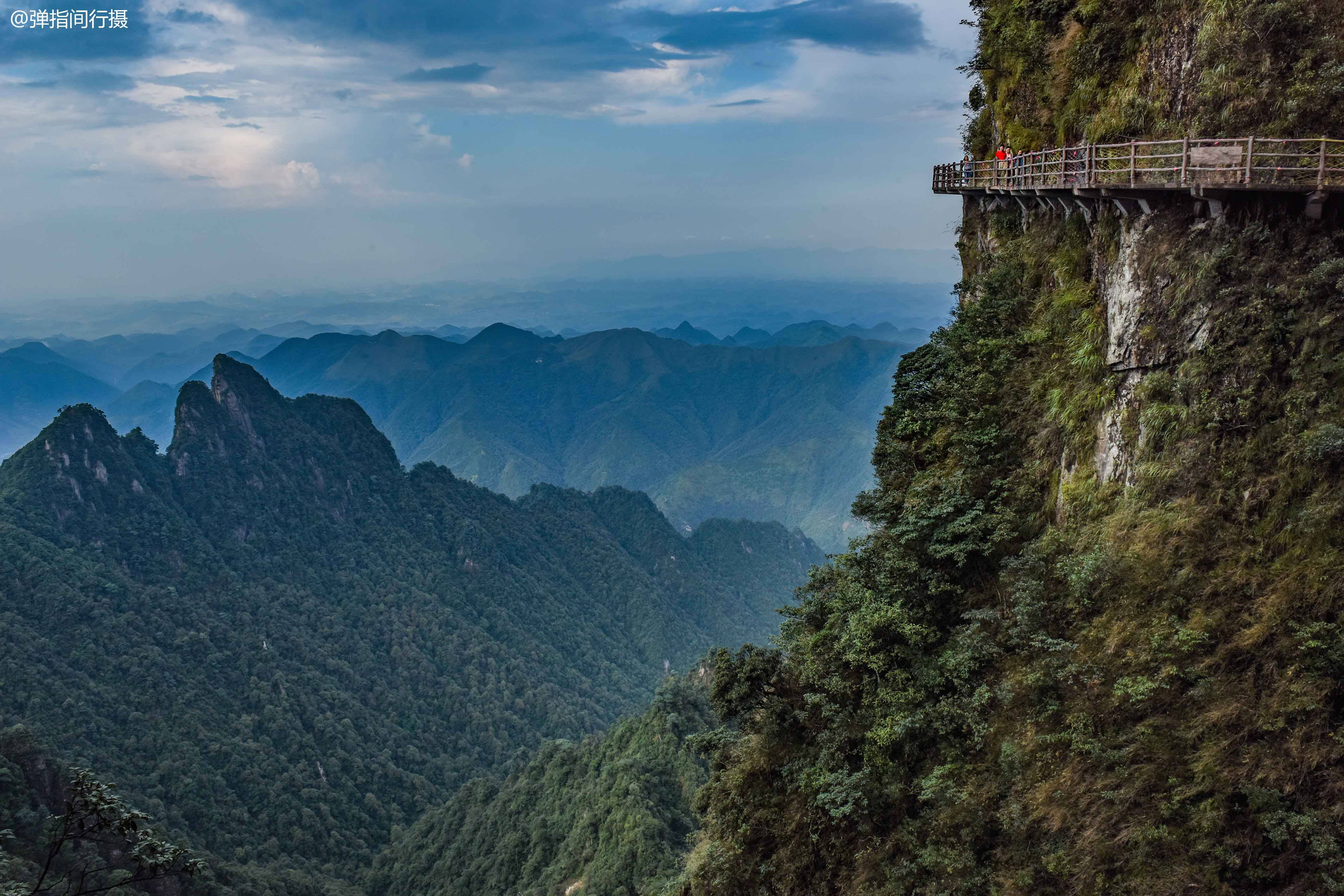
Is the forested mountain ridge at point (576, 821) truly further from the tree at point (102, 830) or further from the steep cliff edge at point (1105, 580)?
the tree at point (102, 830)

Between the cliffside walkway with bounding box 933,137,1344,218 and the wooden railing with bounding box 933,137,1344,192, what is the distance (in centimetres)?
2

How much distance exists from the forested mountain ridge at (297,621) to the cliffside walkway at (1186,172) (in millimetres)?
66892

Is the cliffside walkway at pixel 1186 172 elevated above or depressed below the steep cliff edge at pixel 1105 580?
above

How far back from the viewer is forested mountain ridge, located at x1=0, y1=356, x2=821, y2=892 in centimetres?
7850

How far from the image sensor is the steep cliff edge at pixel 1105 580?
38.3 feet

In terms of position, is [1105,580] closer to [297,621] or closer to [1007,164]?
[1007,164]

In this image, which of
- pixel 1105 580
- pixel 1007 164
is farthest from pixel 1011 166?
pixel 1105 580

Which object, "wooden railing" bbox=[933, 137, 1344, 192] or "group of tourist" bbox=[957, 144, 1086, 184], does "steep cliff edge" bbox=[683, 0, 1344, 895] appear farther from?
"group of tourist" bbox=[957, 144, 1086, 184]

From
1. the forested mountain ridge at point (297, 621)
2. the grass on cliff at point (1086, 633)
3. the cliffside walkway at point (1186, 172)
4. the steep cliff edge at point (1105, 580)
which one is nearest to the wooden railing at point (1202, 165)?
the cliffside walkway at point (1186, 172)

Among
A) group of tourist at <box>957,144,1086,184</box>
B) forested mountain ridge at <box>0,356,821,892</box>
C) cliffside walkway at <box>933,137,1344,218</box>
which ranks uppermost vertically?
group of tourist at <box>957,144,1086,184</box>

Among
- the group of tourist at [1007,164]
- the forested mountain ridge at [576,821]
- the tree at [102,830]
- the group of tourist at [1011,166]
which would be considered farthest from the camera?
the forested mountain ridge at [576,821]

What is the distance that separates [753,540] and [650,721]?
5135 inches

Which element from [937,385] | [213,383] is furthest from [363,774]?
[937,385]

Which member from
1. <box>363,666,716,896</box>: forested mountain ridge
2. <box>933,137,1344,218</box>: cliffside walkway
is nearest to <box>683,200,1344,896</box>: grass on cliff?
<box>933,137,1344,218</box>: cliffside walkway
